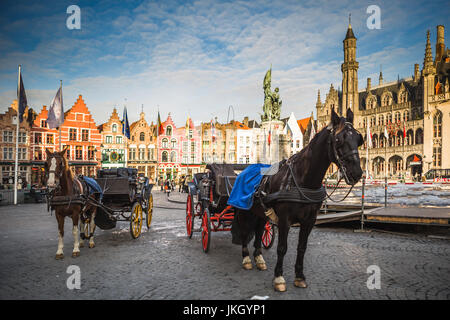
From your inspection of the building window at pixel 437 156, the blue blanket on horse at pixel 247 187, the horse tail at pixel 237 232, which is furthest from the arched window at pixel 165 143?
the blue blanket on horse at pixel 247 187

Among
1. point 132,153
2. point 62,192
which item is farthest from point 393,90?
point 62,192

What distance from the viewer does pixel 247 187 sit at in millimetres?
5270

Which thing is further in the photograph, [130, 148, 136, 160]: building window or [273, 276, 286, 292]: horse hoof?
[130, 148, 136, 160]: building window

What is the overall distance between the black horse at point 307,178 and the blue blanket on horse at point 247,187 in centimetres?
25

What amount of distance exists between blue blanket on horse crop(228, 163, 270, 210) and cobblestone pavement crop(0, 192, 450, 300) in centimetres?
119

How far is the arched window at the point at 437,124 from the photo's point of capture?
140 ft

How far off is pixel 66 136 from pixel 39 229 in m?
35.5

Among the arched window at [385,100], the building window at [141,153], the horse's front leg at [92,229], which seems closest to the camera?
the horse's front leg at [92,229]

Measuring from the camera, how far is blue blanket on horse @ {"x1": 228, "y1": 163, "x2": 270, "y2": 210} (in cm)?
511

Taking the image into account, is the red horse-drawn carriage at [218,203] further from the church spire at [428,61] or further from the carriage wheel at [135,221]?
the church spire at [428,61]

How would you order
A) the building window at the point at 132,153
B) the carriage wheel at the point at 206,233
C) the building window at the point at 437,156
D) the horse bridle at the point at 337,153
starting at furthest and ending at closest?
the building window at the point at 132,153, the building window at the point at 437,156, the carriage wheel at the point at 206,233, the horse bridle at the point at 337,153

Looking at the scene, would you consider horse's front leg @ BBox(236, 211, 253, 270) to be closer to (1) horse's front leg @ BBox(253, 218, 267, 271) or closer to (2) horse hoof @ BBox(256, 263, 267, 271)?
(1) horse's front leg @ BBox(253, 218, 267, 271)

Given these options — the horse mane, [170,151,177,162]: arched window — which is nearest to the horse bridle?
the horse mane

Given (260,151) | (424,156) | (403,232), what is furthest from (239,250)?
(424,156)
